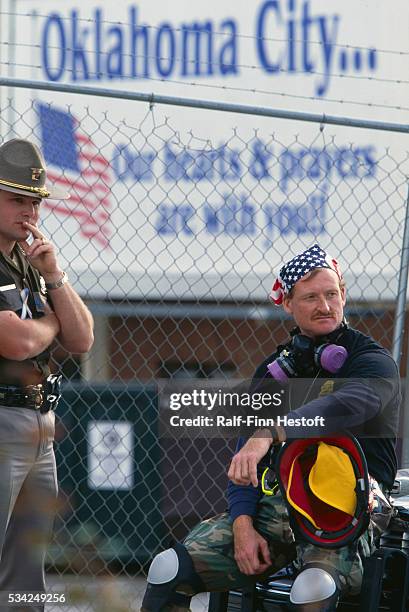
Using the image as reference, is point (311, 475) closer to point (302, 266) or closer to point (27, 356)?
point (302, 266)

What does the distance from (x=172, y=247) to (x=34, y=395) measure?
4144mm

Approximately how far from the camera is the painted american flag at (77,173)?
6.53 metres

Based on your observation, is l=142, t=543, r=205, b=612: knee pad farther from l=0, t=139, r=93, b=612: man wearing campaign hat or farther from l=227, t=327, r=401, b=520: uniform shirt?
l=0, t=139, r=93, b=612: man wearing campaign hat

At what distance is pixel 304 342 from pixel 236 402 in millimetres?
311

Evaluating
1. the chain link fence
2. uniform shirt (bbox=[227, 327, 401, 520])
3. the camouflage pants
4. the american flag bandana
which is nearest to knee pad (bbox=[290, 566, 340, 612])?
the camouflage pants

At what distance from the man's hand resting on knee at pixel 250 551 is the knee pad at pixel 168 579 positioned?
0.15 meters

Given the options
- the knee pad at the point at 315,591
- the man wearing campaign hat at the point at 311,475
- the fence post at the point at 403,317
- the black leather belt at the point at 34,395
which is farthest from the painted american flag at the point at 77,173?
the knee pad at the point at 315,591

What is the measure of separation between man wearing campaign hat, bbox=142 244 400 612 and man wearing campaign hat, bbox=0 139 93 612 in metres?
0.54

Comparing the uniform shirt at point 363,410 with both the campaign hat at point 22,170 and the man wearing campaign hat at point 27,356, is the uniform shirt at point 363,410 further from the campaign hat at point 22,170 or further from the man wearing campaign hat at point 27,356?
the campaign hat at point 22,170

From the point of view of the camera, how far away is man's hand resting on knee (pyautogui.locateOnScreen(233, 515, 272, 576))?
10.8 feet

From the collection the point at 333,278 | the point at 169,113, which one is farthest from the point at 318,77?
the point at 333,278

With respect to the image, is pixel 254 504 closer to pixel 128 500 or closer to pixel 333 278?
pixel 333 278

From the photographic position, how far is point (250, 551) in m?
3.29

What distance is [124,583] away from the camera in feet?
19.5
